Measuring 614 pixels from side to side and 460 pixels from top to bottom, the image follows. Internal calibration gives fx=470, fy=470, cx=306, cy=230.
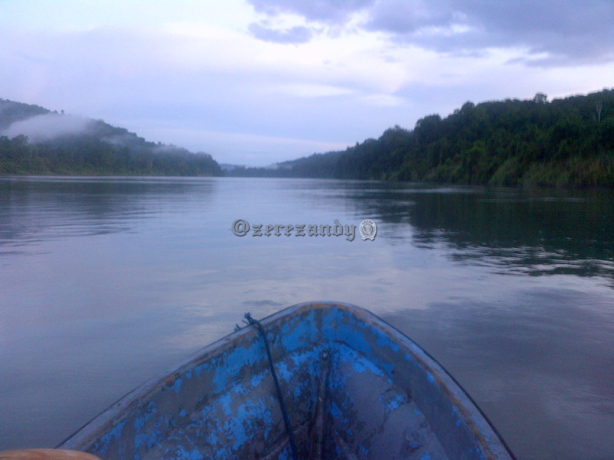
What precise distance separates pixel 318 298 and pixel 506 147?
5898 centimetres

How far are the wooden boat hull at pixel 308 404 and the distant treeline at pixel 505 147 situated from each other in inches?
1459

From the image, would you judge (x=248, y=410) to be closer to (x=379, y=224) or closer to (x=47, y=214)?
(x=379, y=224)

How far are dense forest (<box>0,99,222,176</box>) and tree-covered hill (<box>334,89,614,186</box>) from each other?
165ft

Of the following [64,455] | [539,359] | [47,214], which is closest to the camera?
[64,455]

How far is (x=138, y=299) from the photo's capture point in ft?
17.5

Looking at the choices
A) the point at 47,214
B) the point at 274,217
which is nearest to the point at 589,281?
the point at 274,217

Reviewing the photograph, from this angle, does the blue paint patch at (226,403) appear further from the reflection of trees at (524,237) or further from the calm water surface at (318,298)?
the reflection of trees at (524,237)

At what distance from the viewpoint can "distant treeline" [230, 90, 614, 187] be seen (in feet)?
127

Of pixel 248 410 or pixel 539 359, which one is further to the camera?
pixel 539 359

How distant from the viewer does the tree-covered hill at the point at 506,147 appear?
38.8 m

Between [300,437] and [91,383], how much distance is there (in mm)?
1808

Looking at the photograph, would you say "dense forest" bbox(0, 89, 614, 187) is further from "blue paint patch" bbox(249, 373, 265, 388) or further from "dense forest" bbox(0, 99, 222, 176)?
"blue paint patch" bbox(249, 373, 265, 388)

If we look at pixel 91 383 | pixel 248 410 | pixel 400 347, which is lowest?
pixel 91 383

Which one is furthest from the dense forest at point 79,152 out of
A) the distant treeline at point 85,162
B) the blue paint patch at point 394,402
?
the blue paint patch at point 394,402
